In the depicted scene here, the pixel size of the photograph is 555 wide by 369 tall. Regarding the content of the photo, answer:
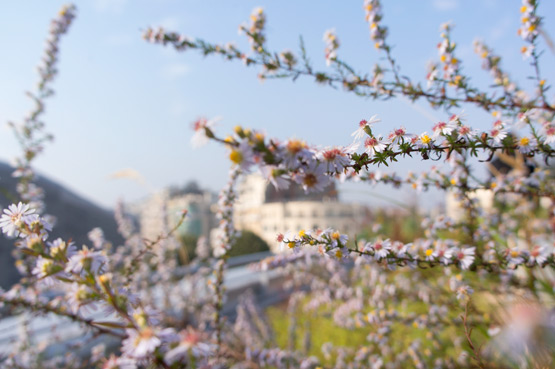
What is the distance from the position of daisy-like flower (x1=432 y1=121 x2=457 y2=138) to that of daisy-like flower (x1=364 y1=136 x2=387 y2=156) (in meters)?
0.18

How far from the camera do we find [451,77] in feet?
6.58

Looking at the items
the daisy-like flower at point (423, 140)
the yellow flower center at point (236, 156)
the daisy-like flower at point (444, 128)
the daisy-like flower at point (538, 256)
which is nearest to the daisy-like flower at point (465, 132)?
the daisy-like flower at point (444, 128)

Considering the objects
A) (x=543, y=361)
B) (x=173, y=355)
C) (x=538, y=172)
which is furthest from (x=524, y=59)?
(x=173, y=355)

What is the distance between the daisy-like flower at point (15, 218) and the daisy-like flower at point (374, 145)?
944mm

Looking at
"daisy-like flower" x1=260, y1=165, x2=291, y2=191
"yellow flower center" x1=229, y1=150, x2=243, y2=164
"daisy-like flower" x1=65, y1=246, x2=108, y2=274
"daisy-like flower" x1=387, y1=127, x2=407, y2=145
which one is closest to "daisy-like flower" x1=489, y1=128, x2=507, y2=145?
"daisy-like flower" x1=387, y1=127, x2=407, y2=145

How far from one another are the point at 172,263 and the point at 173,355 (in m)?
4.33

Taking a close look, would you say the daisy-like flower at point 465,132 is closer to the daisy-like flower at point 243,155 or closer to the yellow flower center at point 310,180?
the yellow flower center at point 310,180

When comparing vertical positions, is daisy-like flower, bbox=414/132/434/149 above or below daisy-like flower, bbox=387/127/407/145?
below

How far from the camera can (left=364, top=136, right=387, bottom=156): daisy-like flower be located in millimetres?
955

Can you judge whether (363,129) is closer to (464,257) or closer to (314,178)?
(314,178)

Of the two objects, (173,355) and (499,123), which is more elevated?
(499,123)

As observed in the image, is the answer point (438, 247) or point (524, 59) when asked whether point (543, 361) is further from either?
point (524, 59)

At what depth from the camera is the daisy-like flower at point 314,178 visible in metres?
0.87

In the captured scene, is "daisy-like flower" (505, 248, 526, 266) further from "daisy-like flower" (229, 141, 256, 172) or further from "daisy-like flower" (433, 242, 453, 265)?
"daisy-like flower" (229, 141, 256, 172)
